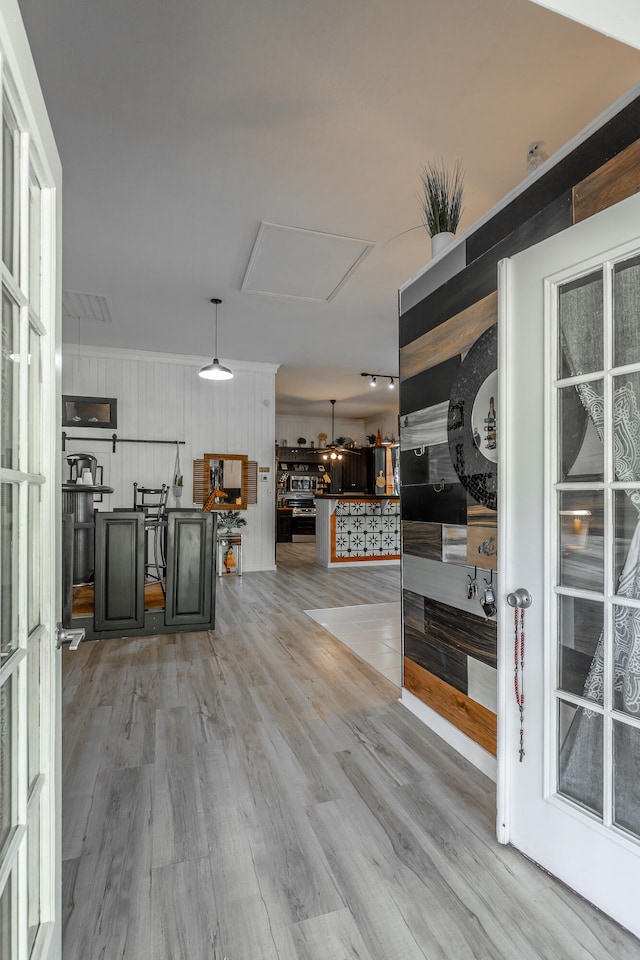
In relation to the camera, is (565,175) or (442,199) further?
(442,199)

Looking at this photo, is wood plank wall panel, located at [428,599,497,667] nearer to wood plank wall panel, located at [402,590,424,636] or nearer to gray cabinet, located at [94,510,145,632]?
wood plank wall panel, located at [402,590,424,636]

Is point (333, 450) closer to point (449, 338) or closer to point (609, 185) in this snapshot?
point (449, 338)

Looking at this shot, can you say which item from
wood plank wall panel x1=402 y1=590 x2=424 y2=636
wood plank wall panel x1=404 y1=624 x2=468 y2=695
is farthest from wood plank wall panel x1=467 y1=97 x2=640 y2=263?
wood plank wall panel x1=404 y1=624 x2=468 y2=695

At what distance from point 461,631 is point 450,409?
106 centimetres

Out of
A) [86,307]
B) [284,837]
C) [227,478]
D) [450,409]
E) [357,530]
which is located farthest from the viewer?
[357,530]

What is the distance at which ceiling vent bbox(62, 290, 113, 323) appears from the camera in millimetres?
4844

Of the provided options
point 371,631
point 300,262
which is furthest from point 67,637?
point 300,262

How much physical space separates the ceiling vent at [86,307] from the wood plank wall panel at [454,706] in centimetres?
447

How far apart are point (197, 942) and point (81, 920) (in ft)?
1.15

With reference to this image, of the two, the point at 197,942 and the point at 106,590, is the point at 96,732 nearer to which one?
the point at 197,942

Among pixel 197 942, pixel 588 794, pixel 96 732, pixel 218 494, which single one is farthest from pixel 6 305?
pixel 218 494

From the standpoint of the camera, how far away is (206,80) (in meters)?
2.29

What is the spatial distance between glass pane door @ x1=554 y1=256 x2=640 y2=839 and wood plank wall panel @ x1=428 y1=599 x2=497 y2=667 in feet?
1.85

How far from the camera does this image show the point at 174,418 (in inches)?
278
